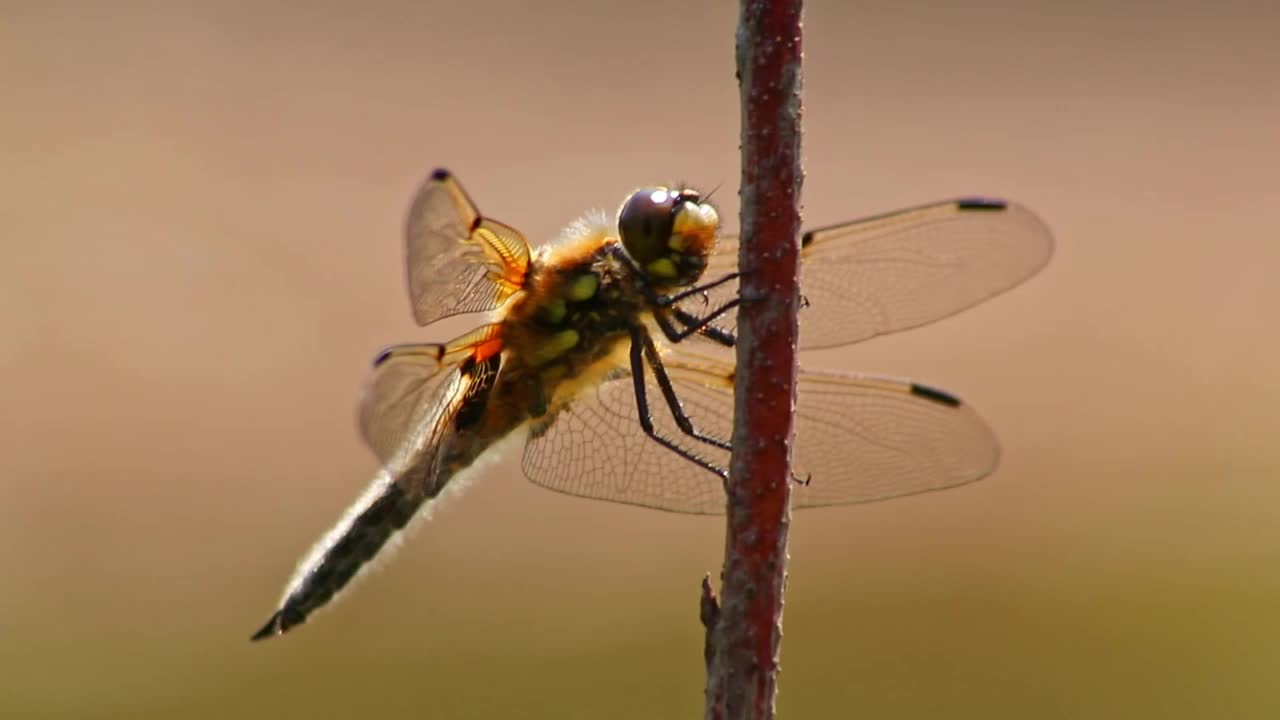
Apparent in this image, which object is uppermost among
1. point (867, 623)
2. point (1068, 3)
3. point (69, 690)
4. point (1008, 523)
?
point (1068, 3)

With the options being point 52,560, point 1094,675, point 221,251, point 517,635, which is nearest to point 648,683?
point 517,635

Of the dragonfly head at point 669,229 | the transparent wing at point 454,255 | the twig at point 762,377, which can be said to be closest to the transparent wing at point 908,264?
the dragonfly head at point 669,229

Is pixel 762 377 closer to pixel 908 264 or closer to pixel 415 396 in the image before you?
pixel 415 396

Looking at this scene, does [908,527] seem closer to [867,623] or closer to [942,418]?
[867,623]

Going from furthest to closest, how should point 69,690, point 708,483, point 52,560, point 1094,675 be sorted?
point 52,560 < point 69,690 < point 1094,675 < point 708,483

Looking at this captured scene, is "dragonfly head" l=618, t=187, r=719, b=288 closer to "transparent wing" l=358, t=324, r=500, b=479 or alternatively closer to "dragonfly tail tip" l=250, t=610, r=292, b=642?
"transparent wing" l=358, t=324, r=500, b=479

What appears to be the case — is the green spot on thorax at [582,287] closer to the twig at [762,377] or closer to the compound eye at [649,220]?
the compound eye at [649,220]

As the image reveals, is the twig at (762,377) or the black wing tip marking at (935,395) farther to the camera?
the black wing tip marking at (935,395)
